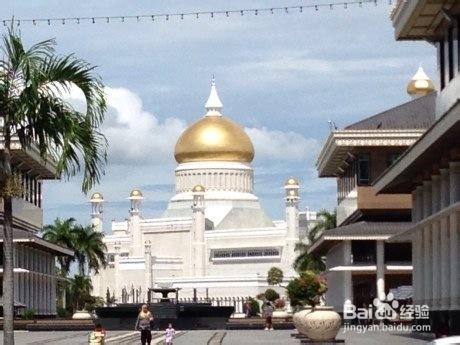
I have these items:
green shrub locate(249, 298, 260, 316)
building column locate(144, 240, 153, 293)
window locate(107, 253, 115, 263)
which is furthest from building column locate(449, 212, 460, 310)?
window locate(107, 253, 115, 263)

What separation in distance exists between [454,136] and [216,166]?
118875mm

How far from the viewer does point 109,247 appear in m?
155

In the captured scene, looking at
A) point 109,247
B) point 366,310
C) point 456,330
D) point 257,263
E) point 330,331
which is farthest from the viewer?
point 109,247

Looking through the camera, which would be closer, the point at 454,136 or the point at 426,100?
the point at 454,136

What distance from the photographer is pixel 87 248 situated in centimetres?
10350

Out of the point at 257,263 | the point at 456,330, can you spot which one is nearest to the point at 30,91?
the point at 456,330

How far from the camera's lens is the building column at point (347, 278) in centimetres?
7106

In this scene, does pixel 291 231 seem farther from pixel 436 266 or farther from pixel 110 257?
pixel 436 266

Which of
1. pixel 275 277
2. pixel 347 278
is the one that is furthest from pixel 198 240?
pixel 347 278

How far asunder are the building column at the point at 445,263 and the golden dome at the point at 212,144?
110580mm

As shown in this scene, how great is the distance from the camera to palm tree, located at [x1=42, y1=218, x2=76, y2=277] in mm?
103750

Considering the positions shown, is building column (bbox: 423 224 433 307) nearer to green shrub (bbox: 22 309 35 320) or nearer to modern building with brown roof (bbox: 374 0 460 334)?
modern building with brown roof (bbox: 374 0 460 334)

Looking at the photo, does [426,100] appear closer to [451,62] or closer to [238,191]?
[451,62]

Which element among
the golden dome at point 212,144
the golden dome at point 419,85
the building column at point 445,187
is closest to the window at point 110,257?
the golden dome at point 212,144
